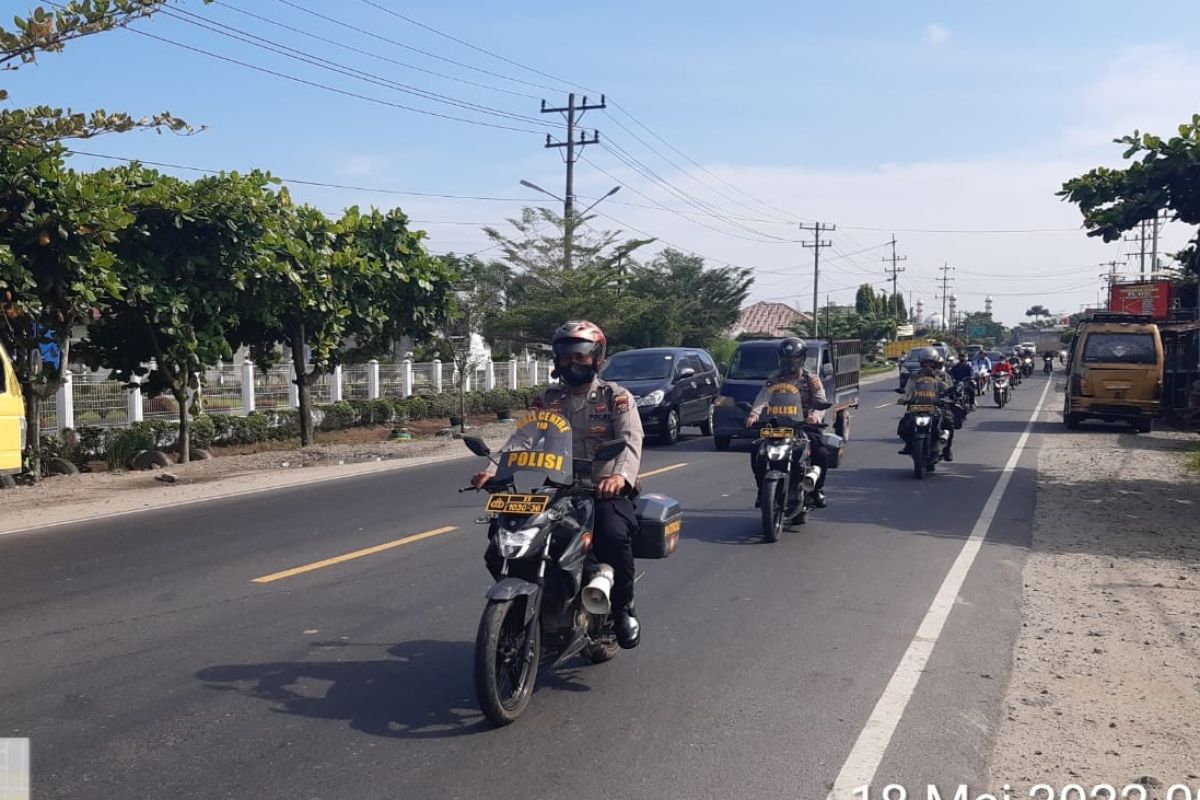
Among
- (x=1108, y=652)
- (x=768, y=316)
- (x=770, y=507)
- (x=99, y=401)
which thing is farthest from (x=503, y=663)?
(x=768, y=316)

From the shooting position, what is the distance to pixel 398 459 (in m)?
18.8

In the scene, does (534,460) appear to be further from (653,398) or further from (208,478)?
(653,398)

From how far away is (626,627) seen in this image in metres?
5.88

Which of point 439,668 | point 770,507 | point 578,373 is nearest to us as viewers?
point 578,373

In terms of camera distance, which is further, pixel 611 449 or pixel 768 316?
pixel 768 316

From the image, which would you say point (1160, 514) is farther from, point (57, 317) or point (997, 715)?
point (57, 317)

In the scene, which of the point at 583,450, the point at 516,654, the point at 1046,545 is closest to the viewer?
the point at 516,654

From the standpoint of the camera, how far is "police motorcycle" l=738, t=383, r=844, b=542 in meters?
9.90

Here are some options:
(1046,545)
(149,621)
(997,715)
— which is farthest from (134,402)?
(997,715)

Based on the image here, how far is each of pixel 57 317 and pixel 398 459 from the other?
6379mm

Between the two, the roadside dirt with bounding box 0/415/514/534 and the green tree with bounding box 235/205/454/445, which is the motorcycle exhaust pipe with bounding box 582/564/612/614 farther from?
the green tree with bounding box 235/205/454/445

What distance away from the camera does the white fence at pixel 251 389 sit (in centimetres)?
1811

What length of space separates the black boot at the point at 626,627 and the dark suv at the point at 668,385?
13179mm

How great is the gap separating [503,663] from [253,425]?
1779 cm
